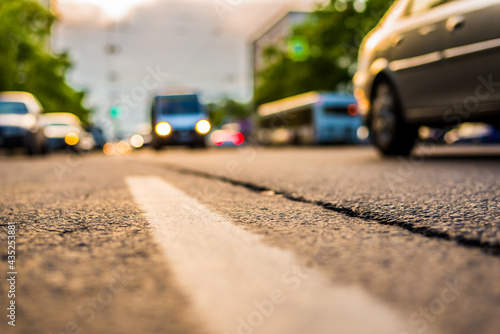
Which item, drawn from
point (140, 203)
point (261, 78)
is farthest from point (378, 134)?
point (261, 78)

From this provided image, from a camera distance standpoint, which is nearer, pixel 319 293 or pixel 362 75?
pixel 319 293

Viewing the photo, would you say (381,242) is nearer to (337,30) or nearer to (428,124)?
(428,124)

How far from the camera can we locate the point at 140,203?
12.2 feet

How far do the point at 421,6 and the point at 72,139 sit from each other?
1785cm

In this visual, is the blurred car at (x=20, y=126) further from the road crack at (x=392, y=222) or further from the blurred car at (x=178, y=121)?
the road crack at (x=392, y=222)

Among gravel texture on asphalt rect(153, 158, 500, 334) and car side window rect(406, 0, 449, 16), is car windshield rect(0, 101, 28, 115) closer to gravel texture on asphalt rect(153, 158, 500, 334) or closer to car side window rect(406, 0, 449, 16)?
car side window rect(406, 0, 449, 16)

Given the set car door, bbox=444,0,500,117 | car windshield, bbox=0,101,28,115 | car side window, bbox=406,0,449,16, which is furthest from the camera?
car windshield, bbox=0,101,28,115

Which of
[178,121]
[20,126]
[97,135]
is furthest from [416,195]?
[97,135]

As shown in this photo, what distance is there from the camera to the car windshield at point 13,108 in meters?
16.0

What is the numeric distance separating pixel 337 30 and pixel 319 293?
37.0 metres

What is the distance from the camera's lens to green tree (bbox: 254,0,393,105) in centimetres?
3591

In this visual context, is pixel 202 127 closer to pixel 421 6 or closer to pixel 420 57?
pixel 421 6

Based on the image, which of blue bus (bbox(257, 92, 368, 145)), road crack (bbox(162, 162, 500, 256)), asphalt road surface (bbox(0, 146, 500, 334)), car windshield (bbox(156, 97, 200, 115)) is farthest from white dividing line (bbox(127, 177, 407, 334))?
blue bus (bbox(257, 92, 368, 145))

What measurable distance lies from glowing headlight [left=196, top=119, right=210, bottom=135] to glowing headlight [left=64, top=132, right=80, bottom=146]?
A: 5001mm
